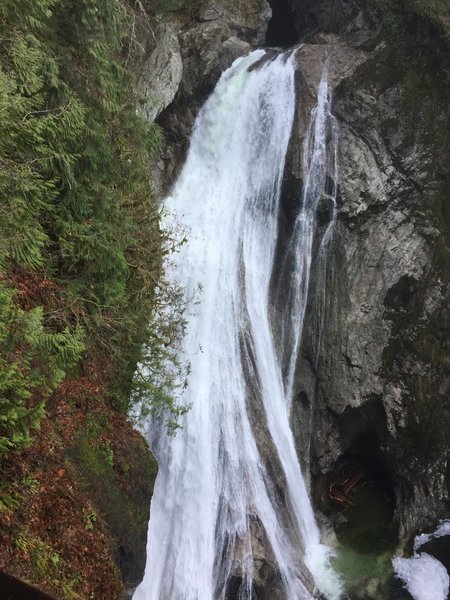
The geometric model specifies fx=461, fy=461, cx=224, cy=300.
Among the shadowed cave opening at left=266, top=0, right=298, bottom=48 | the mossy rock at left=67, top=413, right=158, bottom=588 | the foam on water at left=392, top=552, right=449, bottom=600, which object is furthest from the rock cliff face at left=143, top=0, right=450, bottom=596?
the shadowed cave opening at left=266, top=0, right=298, bottom=48

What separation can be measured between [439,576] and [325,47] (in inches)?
721

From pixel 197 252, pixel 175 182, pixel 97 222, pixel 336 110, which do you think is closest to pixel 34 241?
pixel 97 222

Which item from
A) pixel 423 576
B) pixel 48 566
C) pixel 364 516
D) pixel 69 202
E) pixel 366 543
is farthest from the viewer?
pixel 364 516

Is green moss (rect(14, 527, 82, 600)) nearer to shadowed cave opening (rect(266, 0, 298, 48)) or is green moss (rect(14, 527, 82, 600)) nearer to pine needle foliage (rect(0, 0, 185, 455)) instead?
pine needle foliage (rect(0, 0, 185, 455))

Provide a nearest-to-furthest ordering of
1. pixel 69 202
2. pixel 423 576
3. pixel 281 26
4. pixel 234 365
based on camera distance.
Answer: pixel 69 202
pixel 423 576
pixel 234 365
pixel 281 26

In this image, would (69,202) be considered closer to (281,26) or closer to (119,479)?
(119,479)

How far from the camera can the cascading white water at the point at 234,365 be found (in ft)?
34.8

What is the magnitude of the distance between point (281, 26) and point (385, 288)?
17570 mm

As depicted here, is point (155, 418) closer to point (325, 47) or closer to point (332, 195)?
point (332, 195)

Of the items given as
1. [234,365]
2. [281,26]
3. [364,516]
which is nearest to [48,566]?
[234,365]

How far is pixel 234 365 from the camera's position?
13.4 metres

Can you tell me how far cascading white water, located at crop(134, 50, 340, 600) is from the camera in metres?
10.6

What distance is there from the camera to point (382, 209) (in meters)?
15.2

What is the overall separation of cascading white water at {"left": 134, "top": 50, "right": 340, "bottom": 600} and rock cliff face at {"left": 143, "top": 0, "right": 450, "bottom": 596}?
84 cm
